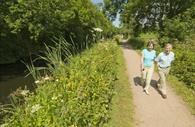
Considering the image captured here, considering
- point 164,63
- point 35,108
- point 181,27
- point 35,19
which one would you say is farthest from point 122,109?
point 181,27

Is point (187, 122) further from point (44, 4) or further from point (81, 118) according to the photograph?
point (44, 4)

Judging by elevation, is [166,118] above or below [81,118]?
below

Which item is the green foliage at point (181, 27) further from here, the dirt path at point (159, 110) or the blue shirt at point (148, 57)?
the dirt path at point (159, 110)

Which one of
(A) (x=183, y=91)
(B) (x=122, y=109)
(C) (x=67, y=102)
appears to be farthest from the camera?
(A) (x=183, y=91)

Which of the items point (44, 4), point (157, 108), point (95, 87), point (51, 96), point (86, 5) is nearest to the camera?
point (51, 96)

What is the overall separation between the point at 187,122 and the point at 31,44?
2785cm

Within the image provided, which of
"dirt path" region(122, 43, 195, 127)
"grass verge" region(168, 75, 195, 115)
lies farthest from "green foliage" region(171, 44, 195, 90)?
"dirt path" region(122, 43, 195, 127)

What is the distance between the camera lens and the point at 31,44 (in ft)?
116

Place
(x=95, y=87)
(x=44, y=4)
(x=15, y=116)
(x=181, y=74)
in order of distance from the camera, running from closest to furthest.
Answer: (x=15, y=116) → (x=95, y=87) → (x=181, y=74) → (x=44, y=4)

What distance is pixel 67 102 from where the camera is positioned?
6656 mm

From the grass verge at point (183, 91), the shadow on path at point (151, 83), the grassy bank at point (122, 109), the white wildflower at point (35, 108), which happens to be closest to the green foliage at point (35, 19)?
the shadow on path at point (151, 83)

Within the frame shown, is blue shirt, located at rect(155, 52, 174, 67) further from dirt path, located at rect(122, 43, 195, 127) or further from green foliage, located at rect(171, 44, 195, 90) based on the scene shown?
green foliage, located at rect(171, 44, 195, 90)

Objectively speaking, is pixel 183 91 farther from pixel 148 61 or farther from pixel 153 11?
pixel 153 11

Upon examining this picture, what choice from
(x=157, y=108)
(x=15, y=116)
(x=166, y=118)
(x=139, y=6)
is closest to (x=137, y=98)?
(x=157, y=108)
